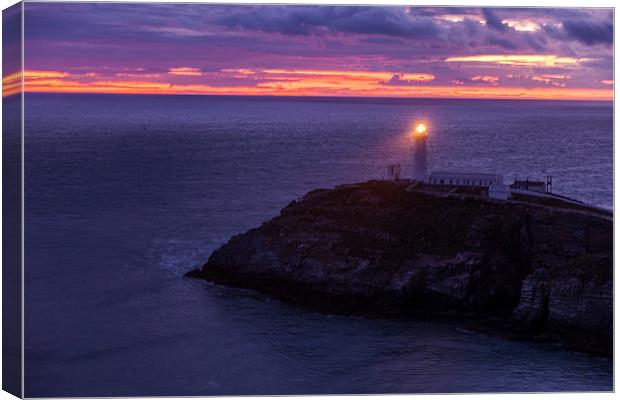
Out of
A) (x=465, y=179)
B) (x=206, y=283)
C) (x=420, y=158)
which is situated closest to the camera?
(x=206, y=283)

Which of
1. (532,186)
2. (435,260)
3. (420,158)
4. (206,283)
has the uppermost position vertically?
(420,158)

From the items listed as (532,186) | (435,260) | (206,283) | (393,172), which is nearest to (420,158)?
(393,172)

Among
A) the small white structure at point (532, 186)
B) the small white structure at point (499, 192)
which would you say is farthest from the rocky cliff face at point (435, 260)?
the small white structure at point (532, 186)

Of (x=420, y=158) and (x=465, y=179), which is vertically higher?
(x=420, y=158)

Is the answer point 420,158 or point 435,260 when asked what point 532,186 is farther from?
point 435,260

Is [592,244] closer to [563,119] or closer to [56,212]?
[56,212]

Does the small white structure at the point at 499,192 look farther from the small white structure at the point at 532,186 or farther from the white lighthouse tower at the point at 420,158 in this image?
the white lighthouse tower at the point at 420,158

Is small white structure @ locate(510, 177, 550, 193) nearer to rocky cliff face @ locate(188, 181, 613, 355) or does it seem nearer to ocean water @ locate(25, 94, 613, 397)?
rocky cliff face @ locate(188, 181, 613, 355)
